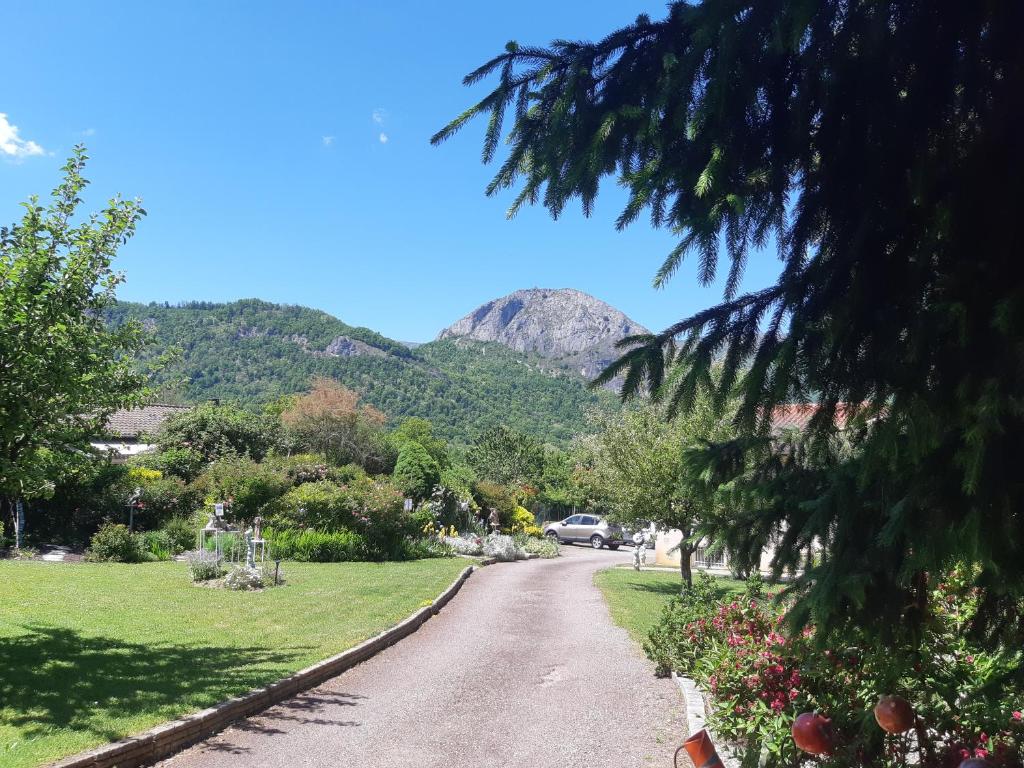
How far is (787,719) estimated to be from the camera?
4691 mm

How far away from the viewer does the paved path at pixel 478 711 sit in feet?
19.5

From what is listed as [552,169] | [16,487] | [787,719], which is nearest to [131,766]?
[16,487]

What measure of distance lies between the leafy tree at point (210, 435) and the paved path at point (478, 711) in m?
16.6

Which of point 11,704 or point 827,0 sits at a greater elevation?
point 827,0

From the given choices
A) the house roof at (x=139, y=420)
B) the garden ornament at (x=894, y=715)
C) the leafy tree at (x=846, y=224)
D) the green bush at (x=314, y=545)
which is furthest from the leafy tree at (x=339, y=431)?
the garden ornament at (x=894, y=715)

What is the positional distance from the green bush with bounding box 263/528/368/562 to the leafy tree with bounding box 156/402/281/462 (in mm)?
6570

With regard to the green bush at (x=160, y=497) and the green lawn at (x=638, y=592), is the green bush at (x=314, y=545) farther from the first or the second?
the green lawn at (x=638, y=592)

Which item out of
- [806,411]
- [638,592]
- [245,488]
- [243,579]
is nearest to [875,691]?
[806,411]

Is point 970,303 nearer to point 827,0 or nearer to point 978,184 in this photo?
point 978,184

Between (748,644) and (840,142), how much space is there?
4.34m

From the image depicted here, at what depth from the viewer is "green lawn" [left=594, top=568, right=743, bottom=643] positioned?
1280 centimetres

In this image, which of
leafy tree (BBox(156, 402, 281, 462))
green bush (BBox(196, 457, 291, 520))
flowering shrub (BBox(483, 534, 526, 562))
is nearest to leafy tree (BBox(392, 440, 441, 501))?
flowering shrub (BBox(483, 534, 526, 562))

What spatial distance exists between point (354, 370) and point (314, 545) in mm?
94415

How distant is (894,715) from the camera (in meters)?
2.92
